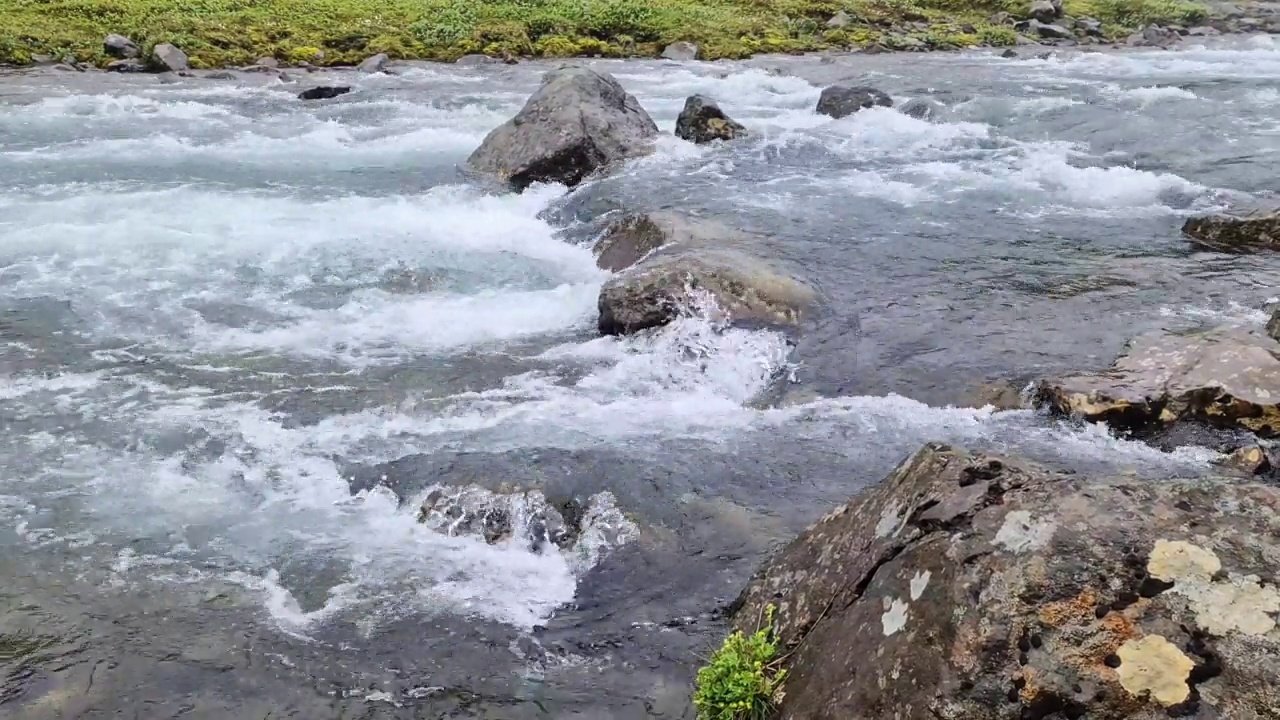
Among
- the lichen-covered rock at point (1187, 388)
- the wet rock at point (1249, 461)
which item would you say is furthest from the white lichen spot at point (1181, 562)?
the lichen-covered rock at point (1187, 388)

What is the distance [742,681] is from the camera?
452cm

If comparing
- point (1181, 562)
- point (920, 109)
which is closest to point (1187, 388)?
point (1181, 562)

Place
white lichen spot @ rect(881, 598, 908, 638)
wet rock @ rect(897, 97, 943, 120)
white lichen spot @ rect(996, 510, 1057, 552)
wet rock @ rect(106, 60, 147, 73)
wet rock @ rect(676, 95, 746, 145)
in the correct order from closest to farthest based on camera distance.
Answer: white lichen spot @ rect(996, 510, 1057, 552) < white lichen spot @ rect(881, 598, 908, 638) < wet rock @ rect(676, 95, 746, 145) < wet rock @ rect(897, 97, 943, 120) < wet rock @ rect(106, 60, 147, 73)

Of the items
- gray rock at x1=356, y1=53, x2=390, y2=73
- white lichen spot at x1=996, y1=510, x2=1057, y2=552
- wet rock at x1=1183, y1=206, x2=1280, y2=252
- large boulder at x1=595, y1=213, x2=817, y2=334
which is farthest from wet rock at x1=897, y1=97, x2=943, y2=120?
white lichen spot at x1=996, y1=510, x2=1057, y2=552

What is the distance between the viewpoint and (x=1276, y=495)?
12.6 feet

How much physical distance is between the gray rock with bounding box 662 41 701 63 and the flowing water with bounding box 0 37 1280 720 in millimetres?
14509

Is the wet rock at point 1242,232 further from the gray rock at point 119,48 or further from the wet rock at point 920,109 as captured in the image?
the gray rock at point 119,48

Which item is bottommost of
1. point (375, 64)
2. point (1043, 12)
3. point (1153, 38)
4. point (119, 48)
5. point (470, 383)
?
point (1153, 38)

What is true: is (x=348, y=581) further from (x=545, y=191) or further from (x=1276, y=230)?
(x=1276, y=230)

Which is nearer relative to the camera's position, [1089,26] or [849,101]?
[849,101]

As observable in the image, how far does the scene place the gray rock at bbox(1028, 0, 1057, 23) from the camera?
39.1 meters

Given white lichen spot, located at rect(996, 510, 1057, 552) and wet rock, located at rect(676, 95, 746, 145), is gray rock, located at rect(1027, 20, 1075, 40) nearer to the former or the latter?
wet rock, located at rect(676, 95, 746, 145)

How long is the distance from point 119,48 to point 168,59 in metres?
1.74

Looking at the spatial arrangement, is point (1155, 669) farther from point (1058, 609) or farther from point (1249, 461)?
point (1249, 461)
